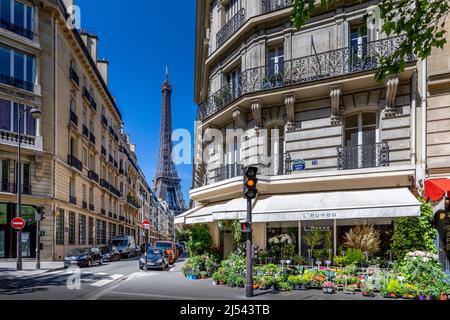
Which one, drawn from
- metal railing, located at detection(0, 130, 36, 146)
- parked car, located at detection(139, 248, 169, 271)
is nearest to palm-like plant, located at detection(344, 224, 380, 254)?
parked car, located at detection(139, 248, 169, 271)

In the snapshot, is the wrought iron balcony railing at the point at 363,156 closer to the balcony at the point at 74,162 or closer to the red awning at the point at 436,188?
the red awning at the point at 436,188

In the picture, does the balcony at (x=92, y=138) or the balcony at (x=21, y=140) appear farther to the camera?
the balcony at (x=92, y=138)

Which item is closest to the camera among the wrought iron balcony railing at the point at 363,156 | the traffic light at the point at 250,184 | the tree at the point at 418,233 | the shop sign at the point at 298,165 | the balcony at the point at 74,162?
the traffic light at the point at 250,184

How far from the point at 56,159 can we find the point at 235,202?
21173 mm

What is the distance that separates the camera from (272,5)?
671 inches

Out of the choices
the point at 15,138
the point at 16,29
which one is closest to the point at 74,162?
the point at 15,138

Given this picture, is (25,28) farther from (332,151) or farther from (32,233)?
(332,151)

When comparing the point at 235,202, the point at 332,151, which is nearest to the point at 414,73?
the point at 332,151

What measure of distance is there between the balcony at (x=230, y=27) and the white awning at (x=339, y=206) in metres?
7.83

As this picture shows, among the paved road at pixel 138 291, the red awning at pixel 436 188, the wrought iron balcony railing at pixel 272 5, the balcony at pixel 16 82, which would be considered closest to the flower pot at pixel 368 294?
the paved road at pixel 138 291

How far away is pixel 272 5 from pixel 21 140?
2131 centimetres

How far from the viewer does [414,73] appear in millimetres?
14125

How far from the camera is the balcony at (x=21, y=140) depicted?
29469 mm

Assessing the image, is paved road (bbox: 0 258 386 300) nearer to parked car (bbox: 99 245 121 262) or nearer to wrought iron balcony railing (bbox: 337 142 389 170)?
wrought iron balcony railing (bbox: 337 142 389 170)
